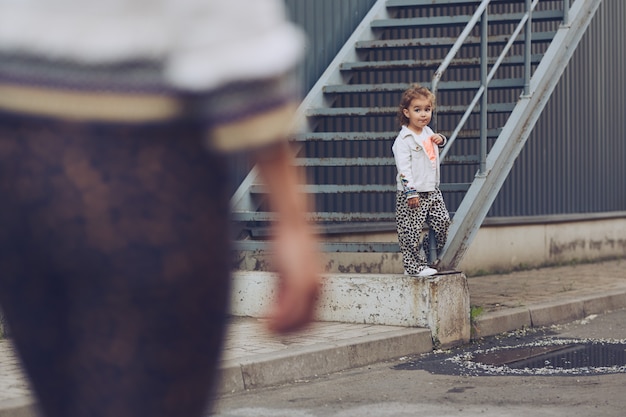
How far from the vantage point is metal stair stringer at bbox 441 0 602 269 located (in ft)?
27.5

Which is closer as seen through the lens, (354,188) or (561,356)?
(561,356)

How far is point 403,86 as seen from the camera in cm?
993

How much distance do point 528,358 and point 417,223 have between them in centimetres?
119

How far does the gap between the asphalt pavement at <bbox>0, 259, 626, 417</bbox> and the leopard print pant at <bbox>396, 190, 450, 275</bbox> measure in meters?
0.50

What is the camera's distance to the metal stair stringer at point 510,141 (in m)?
8.38

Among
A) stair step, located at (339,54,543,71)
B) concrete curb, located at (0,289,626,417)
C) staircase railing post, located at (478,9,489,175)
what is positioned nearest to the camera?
concrete curb, located at (0,289,626,417)

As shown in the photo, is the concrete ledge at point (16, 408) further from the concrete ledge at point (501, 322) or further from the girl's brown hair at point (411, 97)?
the concrete ledge at point (501, 322)

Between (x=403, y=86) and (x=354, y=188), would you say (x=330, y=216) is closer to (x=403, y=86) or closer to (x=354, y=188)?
(x=354, y=188)

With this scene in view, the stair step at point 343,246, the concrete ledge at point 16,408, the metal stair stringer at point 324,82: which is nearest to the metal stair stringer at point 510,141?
the stair step at point 343,246

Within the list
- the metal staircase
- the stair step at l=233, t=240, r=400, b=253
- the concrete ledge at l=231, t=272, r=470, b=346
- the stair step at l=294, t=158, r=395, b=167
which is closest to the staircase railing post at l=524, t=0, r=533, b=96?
the metal staircase

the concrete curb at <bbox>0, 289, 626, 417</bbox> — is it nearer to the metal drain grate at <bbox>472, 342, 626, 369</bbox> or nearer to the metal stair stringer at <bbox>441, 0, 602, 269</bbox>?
the metal drain grate at <bbox>472, 342, 626, 369</bbox>

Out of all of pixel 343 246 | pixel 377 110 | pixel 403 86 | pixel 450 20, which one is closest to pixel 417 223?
pixel 343 246

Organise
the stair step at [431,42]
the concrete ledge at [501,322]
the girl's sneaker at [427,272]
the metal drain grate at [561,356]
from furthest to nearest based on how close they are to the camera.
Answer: the stair step at [431,42] < the concrete ledge at [501,322] < the girl's sneaker at [427,272] < the metal drain grate at [561,356]

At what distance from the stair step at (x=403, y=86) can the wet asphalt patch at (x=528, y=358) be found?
2.22m
